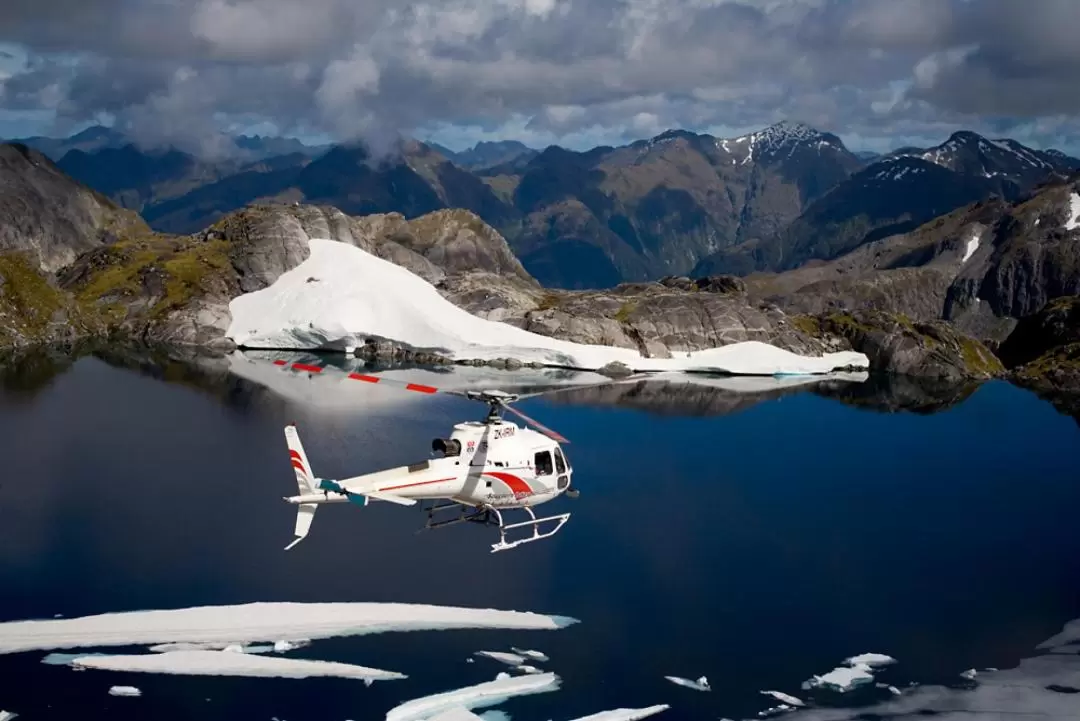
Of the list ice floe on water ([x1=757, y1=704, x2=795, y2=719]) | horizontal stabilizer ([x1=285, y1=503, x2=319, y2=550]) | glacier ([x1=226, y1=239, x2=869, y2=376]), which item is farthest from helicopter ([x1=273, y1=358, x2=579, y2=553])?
glacier ([x1=226, y1=239, x2=869, y2=376])

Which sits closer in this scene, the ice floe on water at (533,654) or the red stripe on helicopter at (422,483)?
the ice floe on water at (533,654)

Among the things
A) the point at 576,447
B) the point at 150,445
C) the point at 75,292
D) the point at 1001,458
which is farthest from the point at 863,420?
the point at 75,292

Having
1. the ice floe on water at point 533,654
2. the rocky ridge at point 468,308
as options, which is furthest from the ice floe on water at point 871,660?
the rocky ridge at point 468,308

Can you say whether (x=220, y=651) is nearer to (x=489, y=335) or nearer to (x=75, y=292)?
(x=489, y=335)

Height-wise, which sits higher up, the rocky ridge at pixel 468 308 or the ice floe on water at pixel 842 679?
the rocky ridge at pixel 468 308

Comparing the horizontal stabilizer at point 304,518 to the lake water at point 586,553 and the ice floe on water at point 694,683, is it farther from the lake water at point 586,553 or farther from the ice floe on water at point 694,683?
the ice floe on water at point 694,683

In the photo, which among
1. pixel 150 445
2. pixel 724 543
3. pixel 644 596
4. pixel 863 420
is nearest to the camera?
pixel 644 596

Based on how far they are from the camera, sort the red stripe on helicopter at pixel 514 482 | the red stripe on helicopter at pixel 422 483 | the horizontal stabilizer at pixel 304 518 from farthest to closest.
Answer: the red stripe on helicopter at pixel 514 482 < the red stripe on helicopter at pixel 422 483 < the horizontal stabilizer at pixel 304 518
